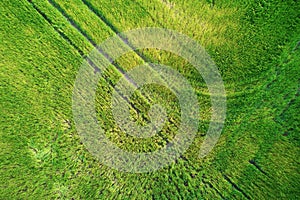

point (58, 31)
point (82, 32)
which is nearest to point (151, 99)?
point (82, 32)

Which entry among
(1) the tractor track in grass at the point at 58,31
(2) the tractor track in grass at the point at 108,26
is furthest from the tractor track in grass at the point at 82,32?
(1) the tractor track in grass at the point at 58,31

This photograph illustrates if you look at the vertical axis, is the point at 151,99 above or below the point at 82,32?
below

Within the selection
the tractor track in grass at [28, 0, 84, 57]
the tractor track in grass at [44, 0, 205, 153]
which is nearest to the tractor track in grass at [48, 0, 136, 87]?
the tractor track in grass at [44, 0, 205, 153]

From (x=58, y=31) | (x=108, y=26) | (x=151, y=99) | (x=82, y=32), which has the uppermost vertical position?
(x=108, y=26)

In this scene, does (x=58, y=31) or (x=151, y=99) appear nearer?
(x=151, y=99)

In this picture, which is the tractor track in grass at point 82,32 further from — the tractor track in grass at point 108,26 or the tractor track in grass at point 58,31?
the tractor track in grass at point 58,31

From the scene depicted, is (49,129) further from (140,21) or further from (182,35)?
(182,35)

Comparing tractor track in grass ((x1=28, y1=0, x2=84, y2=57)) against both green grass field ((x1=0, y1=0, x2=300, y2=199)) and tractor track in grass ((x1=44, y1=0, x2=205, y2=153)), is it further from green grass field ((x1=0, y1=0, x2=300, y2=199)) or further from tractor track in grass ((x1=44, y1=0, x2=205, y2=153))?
tractor track in grass ((x1=44, y1=0, x2=205, y2=153))

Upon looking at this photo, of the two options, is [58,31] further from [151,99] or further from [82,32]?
[151,99]

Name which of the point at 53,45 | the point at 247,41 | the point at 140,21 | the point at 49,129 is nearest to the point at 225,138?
the point at 247,41
